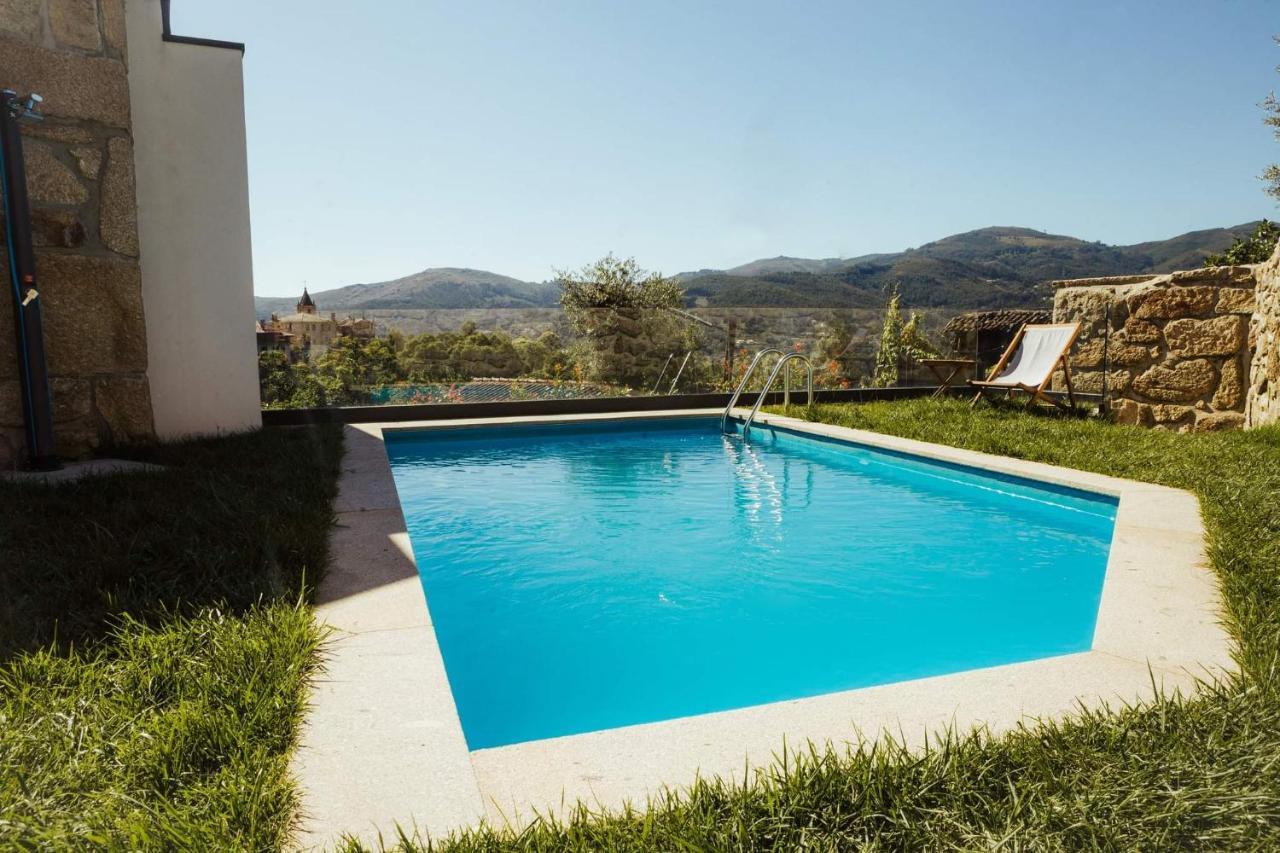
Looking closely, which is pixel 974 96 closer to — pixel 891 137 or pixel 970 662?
pixel 891 137

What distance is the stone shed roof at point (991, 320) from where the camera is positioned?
1231cm

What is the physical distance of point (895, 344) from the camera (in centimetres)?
1140

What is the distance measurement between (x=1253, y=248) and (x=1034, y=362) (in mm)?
7268

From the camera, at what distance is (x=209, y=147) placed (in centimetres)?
586

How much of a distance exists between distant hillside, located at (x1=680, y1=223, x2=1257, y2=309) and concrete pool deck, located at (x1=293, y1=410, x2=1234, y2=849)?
2250cm

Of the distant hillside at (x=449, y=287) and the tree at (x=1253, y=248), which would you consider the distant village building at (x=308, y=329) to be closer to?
the tree at (x=1253, y=248)

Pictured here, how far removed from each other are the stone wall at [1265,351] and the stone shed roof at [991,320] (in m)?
5.53

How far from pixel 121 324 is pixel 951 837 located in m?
5.72

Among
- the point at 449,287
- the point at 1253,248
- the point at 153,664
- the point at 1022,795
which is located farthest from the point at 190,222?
the point at 449,287

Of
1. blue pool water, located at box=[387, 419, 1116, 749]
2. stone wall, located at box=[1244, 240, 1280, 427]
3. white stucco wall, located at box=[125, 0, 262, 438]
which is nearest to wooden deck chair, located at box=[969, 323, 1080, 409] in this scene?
stone wall, located at box=[1244, 240, 1280, 427]

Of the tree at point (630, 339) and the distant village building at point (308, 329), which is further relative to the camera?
the tree at point (630, 339)

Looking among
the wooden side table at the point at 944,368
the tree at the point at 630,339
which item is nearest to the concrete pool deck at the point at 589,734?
the wooden side table at the point at 944,368

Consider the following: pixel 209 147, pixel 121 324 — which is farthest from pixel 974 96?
pixel 121 324

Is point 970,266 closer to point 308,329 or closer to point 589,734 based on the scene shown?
point 308,329
